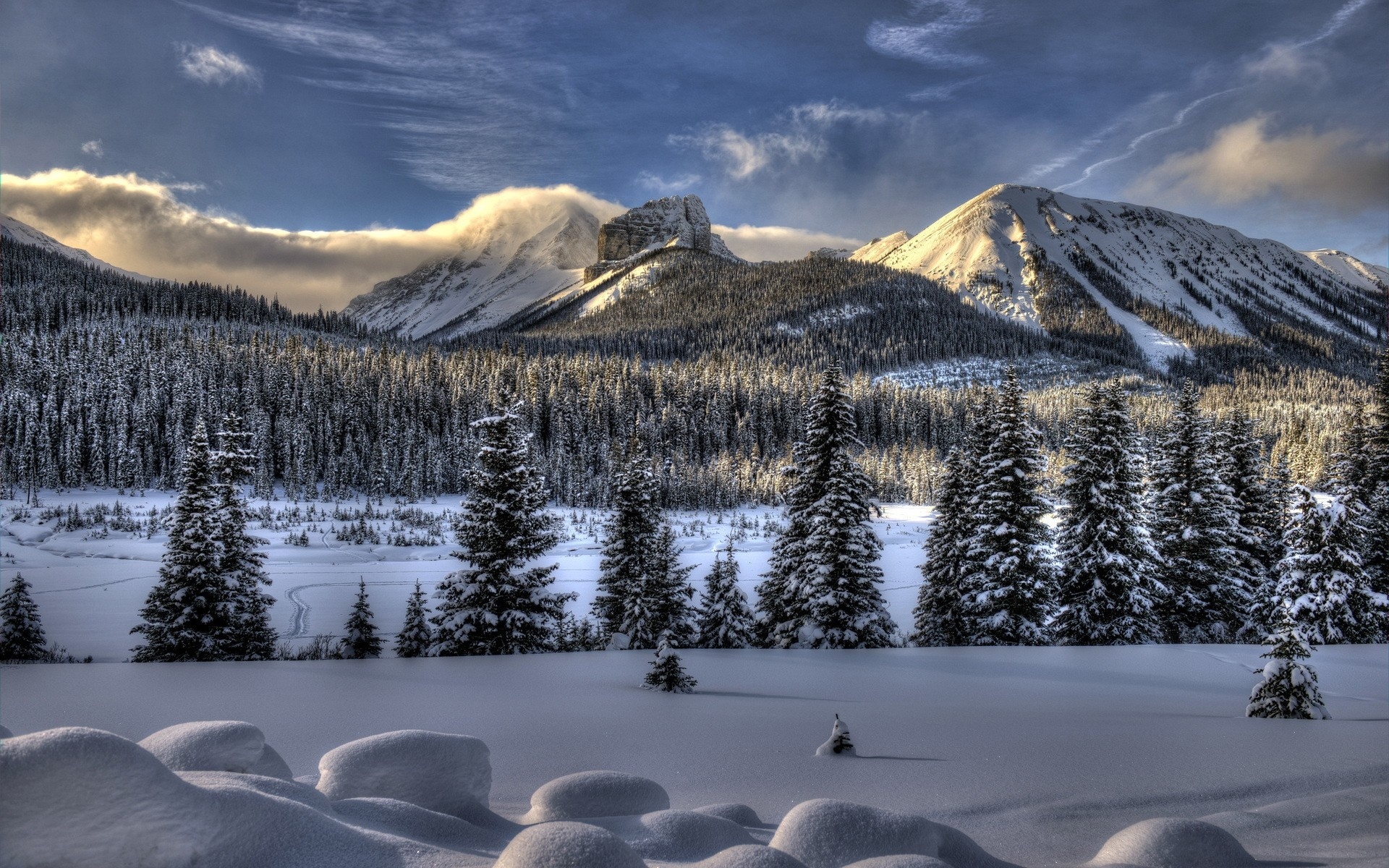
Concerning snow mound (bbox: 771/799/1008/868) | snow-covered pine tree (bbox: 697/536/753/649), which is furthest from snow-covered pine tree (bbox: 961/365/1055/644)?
snow mound (bbox: 771/799/1008/868)

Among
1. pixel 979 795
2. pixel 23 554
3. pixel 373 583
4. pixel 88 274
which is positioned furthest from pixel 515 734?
pixel 88 274

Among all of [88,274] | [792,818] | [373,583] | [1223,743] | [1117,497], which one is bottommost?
[373,583]

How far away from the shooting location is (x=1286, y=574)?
16.9 metres

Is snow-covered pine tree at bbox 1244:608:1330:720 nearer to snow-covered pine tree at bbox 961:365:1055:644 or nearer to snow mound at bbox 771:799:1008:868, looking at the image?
snow mound at bbox 771:799:1008:868

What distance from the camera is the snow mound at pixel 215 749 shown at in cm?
393

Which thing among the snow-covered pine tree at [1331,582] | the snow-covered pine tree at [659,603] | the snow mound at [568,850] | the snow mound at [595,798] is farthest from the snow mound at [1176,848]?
the snow-covered pine tree at [1331,582]

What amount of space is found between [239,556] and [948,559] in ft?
55.3

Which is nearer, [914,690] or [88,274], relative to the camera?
[914,690]

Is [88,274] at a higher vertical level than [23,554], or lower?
higher

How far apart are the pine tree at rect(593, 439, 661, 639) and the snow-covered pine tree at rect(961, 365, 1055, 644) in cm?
824

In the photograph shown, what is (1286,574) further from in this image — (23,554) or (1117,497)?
(23,554)

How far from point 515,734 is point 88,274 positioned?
192 metres

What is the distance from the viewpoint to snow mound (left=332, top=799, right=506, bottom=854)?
3.47 meters

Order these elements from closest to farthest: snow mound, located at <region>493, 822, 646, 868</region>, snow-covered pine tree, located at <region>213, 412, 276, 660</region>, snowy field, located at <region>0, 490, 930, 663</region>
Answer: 1. snow mound, located at <region>493, 822, 646, 868</region>
2. snow-covered pine tree, located at <region>213, 412, 276, 660</region>
3. snowy field, located at <region>0, 490, 930, 663</region>
